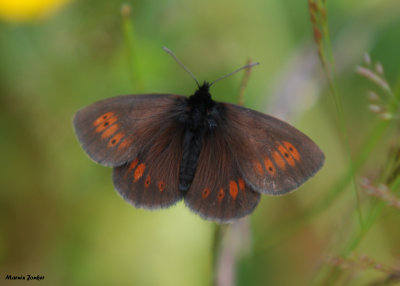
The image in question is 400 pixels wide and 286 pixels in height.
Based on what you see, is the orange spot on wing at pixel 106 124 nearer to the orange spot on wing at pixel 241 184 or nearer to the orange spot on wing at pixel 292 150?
the orange spot on wing at pixel 241 184

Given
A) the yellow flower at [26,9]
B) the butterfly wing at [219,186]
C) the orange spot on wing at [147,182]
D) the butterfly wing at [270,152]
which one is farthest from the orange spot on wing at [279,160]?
the yellow flower at [26,9]

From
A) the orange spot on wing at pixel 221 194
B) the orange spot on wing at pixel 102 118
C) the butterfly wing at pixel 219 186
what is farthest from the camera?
the orange spot on wing at pixel 102 118

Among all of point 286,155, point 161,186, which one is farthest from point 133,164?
point 286,155

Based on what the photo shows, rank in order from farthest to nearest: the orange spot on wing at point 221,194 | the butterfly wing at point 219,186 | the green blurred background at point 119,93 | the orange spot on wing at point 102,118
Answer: the green blurred background at point 119,93 < the orange spot on wing at point 102,118 < the orange spot on wing at point 221,194 < the butterfly wing at point 219,186

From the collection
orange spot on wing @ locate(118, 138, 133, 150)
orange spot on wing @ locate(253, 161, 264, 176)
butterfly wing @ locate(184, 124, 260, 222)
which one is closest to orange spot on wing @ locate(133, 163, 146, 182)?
orange spot on wing @ locate(118, 138, 133, 150)

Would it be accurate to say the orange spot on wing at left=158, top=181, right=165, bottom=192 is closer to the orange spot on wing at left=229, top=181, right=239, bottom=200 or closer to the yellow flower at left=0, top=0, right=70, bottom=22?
the orange spot on wing at left=229, top=181, right=239, bottom=200

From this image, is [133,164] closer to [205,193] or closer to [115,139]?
[115,139]

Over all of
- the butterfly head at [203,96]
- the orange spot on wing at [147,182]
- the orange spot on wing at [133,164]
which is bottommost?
the orange spot on wing at [147,182]
